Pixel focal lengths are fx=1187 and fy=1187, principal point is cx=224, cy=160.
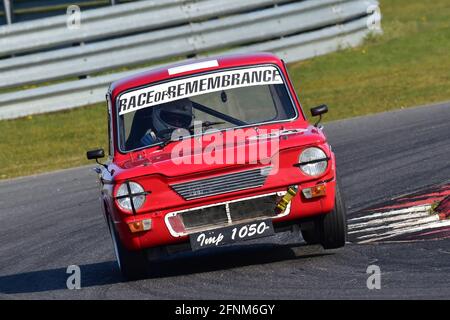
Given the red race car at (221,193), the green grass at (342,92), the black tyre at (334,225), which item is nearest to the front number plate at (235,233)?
the red race car at (221,193)

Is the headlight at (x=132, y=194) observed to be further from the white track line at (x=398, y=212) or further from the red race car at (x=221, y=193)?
the white track line at (x=398, y=212)

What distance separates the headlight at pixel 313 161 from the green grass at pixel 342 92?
23.8 feet

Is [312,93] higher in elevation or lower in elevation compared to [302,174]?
higher

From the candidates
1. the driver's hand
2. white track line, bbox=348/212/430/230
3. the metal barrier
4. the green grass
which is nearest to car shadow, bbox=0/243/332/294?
white track line, bbox=348/212/430/230

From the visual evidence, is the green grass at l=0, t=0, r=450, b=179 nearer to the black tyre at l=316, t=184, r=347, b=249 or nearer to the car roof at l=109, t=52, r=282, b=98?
the car roof at l=109, t=52, r=282, b=98

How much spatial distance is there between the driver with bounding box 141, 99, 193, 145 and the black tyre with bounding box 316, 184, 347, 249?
4.28 ft

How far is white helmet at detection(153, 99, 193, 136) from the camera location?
8422 mm

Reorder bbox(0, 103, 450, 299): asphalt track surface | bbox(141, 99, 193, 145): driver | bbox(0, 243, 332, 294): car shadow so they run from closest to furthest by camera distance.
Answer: bbox(0, 103, 450, 299): asphalt track surface
bbox(0, 243, 332, 294): car shadow
bbox(141, 99, 193, 145): driver

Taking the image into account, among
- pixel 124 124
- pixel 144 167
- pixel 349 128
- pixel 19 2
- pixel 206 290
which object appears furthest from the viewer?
pixel 19 2

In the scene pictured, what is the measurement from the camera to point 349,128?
46.8ft

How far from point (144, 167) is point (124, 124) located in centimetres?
113

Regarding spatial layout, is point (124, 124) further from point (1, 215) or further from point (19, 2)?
point (19, 2)

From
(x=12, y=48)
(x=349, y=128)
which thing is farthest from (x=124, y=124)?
(x=12, y=48)

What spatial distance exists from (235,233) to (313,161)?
668 millimetres
